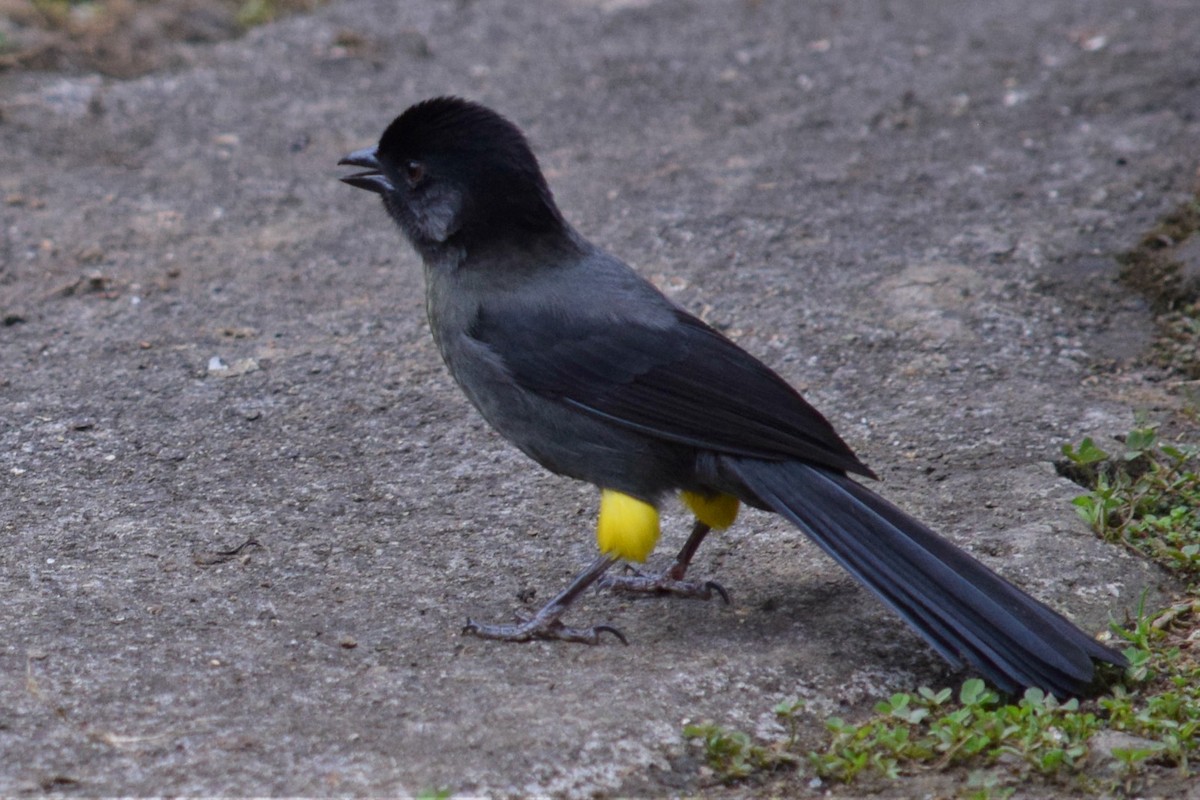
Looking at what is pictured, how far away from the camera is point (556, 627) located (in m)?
3.93

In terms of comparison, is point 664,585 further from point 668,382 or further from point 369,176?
point 369,176

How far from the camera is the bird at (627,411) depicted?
3.61 m

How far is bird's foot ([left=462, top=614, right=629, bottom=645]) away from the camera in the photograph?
386 centimetres

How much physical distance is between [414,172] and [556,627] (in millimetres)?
1606

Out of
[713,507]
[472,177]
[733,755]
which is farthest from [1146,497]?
[472,177]

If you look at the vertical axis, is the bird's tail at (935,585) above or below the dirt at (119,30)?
below

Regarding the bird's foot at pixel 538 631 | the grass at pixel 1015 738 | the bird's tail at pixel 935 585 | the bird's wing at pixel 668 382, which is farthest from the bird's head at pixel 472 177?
the grass at pixel 1015 738

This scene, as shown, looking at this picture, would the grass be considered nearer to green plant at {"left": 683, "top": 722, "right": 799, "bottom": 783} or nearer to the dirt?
green plant at {"left": 683, "top": 722, "right": 799, "bottom": 783}

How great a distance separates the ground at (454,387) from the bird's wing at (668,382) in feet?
1.63

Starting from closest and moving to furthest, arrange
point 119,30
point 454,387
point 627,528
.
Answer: point 627,528, point 454,387, point 119,30

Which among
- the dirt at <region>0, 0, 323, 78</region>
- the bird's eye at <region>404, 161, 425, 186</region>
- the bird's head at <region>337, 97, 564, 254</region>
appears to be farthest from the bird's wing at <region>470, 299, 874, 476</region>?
the dirt at <region>0, 0, 323, 78</region>

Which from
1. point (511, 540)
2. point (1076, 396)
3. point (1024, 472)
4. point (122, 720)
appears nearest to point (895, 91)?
point (1076, 396)

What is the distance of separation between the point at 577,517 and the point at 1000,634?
5.15 ft

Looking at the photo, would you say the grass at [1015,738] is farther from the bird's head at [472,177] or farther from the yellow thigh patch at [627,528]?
the bird's head at [472,177]
